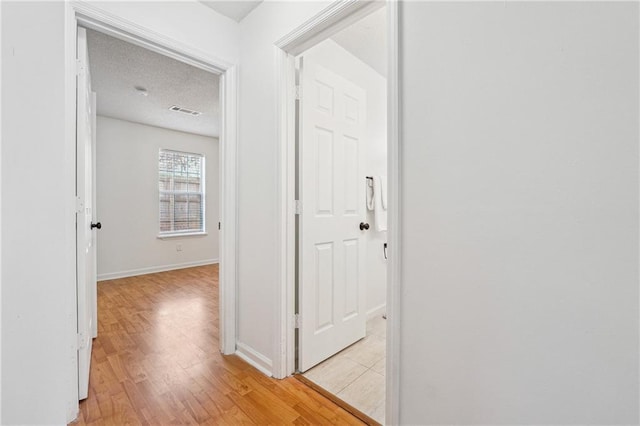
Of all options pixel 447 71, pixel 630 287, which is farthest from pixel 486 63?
pixel 630 287

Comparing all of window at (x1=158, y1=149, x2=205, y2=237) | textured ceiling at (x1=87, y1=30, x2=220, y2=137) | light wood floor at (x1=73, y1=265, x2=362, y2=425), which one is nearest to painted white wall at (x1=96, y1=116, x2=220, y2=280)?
window at (x1=158, y1=149, x2=205, y2=237)

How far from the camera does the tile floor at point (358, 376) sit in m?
1.56

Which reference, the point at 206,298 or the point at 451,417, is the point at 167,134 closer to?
the point at 206,298

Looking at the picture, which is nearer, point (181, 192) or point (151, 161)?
point (151, 161)

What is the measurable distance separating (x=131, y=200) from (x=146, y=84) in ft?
6.71

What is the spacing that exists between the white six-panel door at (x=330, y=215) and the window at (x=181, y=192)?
12.4 ft

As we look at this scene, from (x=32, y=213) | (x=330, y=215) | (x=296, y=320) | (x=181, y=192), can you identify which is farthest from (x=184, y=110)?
(x=32, y=213)

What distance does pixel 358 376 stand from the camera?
1.79 meters

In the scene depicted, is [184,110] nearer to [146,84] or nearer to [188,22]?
[146,84]

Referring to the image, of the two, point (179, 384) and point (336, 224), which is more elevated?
point (336, 224)

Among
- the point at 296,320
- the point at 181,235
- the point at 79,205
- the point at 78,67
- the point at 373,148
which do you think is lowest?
the point at 296,320

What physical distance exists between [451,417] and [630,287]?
712mm

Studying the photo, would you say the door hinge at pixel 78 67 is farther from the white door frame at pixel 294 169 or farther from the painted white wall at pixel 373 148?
the painted white wall at pixel 373 148

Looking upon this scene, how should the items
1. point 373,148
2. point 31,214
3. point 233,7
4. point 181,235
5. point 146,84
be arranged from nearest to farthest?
point 31,214
point 233,7
point 373,148
point 146,84
point 181,235
